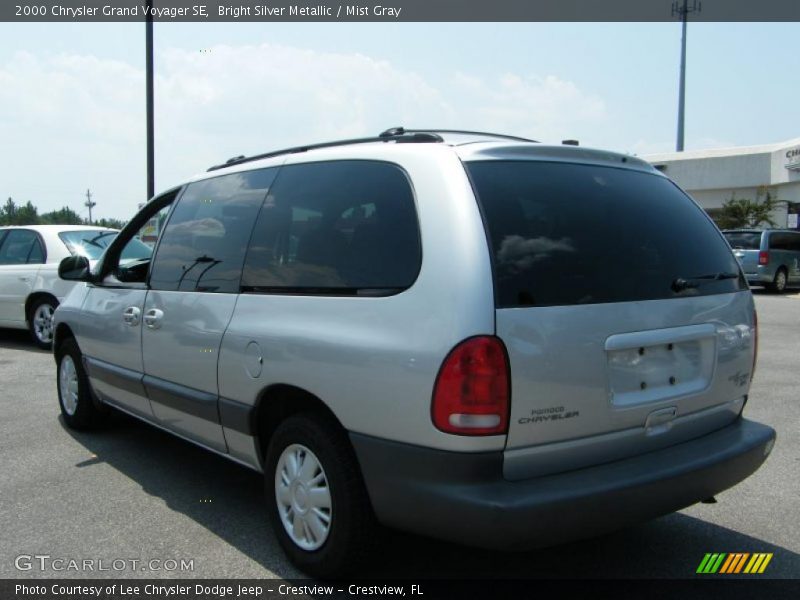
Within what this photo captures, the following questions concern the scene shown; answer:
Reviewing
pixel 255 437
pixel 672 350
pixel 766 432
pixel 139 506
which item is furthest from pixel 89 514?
pixel 766 432

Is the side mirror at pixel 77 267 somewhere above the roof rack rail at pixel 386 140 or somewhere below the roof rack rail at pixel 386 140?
below

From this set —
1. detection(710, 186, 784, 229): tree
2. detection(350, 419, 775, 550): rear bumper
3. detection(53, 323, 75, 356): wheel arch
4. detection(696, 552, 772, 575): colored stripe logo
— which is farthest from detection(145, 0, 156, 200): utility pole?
detection(710, 186, 784, 229): tree

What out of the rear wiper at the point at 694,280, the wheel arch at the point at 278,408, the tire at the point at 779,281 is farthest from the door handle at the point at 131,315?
the tire at the point at 779,281

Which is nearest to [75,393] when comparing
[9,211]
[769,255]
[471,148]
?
[471,148]

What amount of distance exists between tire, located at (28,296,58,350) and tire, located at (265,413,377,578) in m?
7.35

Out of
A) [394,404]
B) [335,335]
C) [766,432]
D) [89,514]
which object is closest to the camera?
[394,404]

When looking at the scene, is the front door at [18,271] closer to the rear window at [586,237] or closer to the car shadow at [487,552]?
the car shadow at [487,552]

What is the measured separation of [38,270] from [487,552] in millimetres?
7977

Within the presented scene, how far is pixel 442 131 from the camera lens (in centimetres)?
340

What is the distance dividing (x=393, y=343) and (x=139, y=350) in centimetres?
223

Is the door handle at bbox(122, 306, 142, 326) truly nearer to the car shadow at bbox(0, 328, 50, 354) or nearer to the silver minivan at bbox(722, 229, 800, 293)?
the car shadow at bbox(0, 328, 50, 354)

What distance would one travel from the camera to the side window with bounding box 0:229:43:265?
9.72 meters

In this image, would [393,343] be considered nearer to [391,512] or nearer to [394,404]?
[394,404]

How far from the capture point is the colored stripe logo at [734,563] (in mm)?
3271
